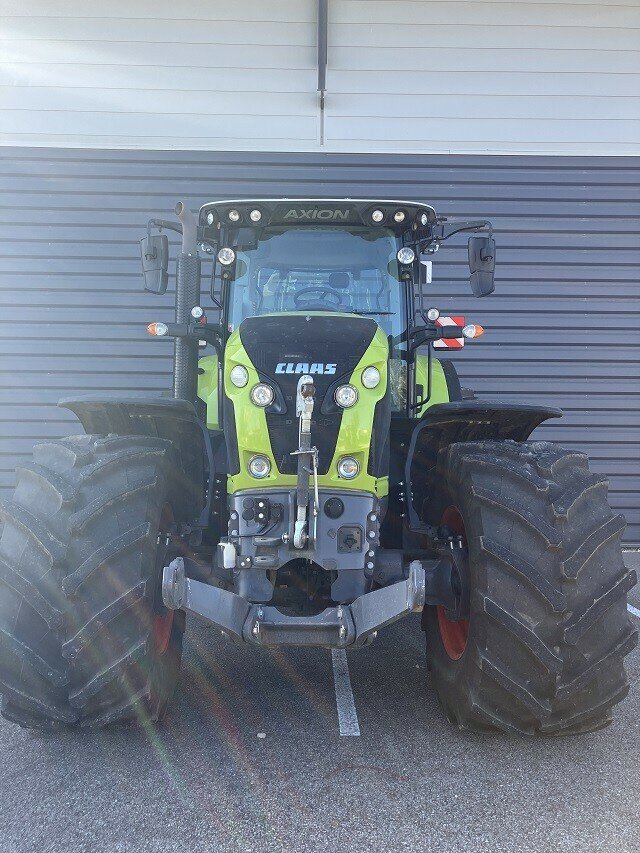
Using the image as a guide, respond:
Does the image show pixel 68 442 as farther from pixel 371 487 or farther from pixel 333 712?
pixel 333 712

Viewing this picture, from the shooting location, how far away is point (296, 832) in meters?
2.33

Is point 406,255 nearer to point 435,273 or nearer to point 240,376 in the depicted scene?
point 240,376

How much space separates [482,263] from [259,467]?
1.85 metres

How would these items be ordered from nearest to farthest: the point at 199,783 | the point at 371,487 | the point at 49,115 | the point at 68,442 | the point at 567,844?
the point at 567,844 → the point at 199,783 → the point at 371,487 → the point at 68,442 → the point at 49,115

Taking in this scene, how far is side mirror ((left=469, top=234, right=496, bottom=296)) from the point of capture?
12.6 feet

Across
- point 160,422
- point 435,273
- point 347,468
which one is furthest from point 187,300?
point 435,273

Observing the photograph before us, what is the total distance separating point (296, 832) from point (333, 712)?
36.3 inches

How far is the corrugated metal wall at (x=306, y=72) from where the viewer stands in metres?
→ 6.80

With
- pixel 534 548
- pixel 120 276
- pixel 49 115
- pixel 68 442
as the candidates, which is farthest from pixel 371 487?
pixel 49 115

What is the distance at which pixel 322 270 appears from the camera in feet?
12.2

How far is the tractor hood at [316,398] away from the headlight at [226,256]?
30.0 inches

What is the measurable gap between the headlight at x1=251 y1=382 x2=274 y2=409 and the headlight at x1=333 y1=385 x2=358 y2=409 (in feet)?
0.89

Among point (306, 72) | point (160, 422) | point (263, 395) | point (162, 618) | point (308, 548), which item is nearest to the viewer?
point (308, 548)

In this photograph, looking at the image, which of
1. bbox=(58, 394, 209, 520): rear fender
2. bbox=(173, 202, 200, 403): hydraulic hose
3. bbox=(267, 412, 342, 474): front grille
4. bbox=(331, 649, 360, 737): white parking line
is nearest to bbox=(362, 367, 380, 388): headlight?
bbox=(267, 412, 342, 474): front grille
